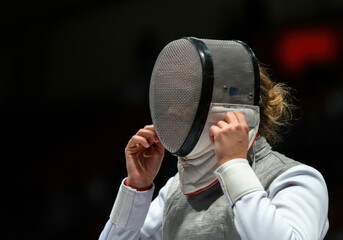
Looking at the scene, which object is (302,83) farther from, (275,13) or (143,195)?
(143,195)

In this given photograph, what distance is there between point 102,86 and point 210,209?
3.06 m

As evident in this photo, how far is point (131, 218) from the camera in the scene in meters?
1.30

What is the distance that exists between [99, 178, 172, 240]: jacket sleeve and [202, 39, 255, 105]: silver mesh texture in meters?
0.34

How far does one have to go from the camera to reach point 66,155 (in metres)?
3.97

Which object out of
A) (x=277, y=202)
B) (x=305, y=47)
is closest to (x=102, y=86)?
(x=305, y=47)

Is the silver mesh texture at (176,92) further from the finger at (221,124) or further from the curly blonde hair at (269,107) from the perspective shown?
the curly blonde hair at (269,107)

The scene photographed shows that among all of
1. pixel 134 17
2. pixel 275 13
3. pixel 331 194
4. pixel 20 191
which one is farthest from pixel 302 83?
pixel 20 191

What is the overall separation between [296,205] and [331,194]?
1.75 metres

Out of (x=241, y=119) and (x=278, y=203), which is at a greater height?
(x=241, y=119)

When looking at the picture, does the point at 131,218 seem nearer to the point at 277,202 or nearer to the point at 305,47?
the point at 277,202

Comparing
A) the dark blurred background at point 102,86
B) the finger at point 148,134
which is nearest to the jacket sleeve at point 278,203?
the finger at point 148,134

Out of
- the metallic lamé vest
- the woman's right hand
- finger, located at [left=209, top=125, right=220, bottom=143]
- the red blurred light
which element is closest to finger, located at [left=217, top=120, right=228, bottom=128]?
finger, located at [left=209, top=125, right=220, bottom=143]

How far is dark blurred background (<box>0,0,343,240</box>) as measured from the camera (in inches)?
118

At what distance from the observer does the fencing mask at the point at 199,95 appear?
1101 mm
